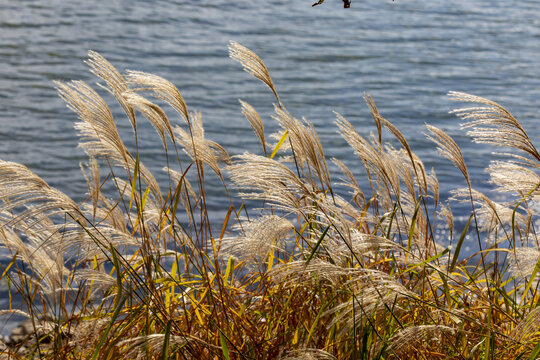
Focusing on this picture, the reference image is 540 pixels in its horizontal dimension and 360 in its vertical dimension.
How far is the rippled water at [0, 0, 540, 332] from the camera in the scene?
8.40 meters

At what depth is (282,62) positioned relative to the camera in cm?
1185

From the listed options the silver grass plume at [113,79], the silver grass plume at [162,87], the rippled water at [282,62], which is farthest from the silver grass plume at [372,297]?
the rippled water at [282,62]

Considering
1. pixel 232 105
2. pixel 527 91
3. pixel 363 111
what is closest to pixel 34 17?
pixel 232 105

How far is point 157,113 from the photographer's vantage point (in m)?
2.29

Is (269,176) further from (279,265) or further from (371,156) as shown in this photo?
(371,156)

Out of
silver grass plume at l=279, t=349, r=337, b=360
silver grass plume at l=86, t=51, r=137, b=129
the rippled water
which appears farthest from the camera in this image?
the rippled water

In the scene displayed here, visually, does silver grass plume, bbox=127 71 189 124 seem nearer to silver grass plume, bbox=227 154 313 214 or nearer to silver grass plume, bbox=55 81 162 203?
silver grass plume, bbox=55 81 162 203

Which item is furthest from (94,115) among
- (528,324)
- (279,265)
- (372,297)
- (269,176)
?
(528,324)

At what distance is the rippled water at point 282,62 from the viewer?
8.40 meters

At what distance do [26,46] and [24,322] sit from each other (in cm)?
854

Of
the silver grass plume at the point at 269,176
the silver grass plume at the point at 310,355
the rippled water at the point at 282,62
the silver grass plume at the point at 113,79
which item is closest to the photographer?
the silver grass plume at the point at 310,355

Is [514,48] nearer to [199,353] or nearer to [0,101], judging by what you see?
[0,101]

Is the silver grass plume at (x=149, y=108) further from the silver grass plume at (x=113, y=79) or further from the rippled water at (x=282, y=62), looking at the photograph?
the rippled water at (x=282, y=62)

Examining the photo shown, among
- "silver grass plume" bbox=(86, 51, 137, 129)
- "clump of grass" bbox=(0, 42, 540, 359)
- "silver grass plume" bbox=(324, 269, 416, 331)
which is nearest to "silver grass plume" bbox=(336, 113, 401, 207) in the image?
"clump of grass" bbox=(0, 42, 540, 359)
